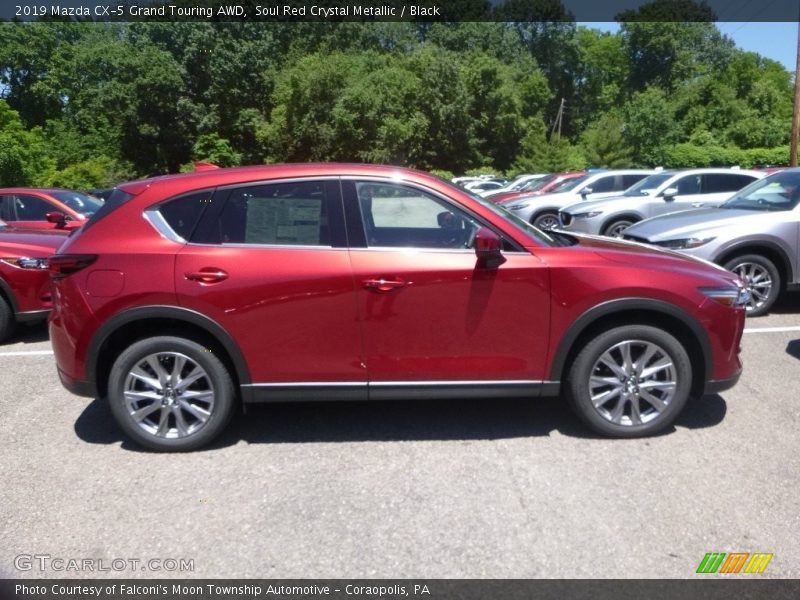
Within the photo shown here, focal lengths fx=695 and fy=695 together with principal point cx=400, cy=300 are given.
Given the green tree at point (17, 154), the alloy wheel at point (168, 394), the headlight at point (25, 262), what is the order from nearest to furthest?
the alloy wheel at point (168, 394), the headlight at point (25, 262), the green tree at point (17, 154)

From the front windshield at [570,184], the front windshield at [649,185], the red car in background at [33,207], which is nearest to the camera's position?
the red car in background at [33,207]

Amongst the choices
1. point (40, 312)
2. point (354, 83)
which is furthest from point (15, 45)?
point (40, 312)

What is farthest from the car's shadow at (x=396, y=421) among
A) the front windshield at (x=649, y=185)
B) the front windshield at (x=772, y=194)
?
the front windshield at (x=649, y=185)

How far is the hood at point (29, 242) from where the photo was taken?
7.09 metres

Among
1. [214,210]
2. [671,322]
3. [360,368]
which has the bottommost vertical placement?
[360,368]

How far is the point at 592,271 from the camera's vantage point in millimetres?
4227

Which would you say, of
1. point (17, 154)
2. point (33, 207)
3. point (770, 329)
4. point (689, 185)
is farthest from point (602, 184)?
point (17, 154)

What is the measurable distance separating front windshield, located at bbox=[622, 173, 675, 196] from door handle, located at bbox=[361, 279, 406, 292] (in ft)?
32.5

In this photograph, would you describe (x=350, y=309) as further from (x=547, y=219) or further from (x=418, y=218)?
(x=547, y=219)

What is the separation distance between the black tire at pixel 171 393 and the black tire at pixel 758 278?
5.72 meters

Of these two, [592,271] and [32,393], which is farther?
[32,393]

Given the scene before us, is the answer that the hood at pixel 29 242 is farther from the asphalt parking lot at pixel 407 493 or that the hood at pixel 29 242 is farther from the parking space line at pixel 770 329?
the parking space line at pixel 770 329
